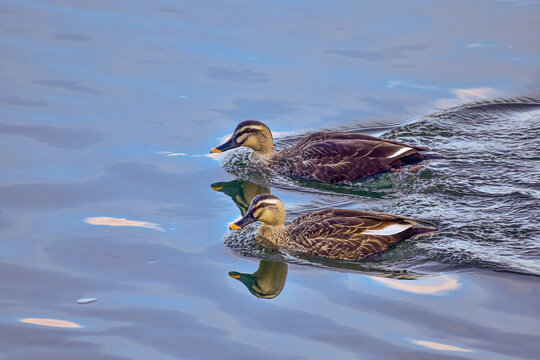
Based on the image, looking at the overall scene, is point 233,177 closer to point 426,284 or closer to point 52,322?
point 426,284

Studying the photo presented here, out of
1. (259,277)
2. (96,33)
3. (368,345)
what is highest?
(96,33)

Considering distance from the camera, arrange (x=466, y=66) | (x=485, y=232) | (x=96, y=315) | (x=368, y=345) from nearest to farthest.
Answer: (x=368, y=345), (x=96, y=315), (x=485, y=232), (x=466, y=66)

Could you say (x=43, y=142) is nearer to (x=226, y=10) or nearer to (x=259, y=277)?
(x=259, y=277)

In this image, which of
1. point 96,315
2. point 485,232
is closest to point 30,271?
point 96,315

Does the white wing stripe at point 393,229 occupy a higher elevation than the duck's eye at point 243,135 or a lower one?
lower

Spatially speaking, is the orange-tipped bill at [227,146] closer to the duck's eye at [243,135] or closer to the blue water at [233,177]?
the duck's eye at [243,135]

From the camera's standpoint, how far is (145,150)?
12.1m

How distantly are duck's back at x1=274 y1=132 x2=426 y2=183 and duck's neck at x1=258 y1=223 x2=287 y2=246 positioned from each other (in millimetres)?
2035

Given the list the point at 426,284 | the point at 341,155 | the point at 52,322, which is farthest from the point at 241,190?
the point at 52,322

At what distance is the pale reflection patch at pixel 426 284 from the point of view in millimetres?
8469

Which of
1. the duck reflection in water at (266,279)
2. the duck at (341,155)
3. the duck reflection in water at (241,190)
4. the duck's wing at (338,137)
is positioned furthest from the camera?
the duck's wing at (338,137)

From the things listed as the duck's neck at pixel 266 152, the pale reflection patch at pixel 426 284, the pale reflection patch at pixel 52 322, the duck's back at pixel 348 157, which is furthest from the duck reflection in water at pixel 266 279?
the duck's neck at pixel 266 152

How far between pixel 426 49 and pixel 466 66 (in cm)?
94

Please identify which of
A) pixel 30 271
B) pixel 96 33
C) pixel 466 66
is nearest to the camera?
pixel 30 271
